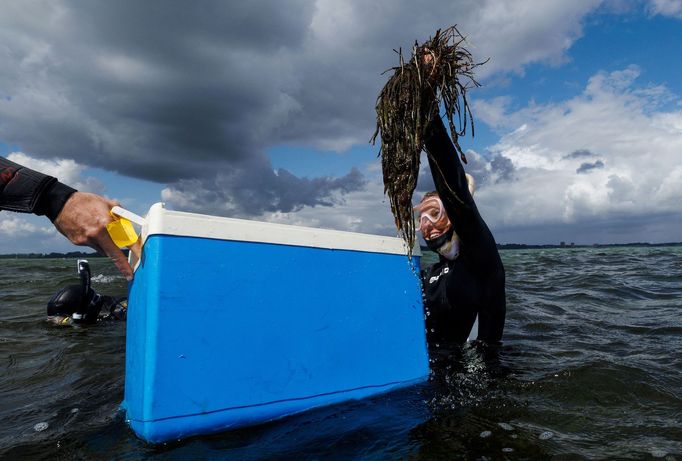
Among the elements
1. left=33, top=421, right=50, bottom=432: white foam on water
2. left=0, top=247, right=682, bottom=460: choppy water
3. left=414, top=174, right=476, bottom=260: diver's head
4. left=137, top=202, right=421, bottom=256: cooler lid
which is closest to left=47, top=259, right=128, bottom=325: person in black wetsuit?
left=0, top=247, right=682, bottom=460: choppy water

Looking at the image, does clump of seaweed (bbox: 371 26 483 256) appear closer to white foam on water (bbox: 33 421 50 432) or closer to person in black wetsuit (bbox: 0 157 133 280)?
person in black wetsuit (bbox: 0 157 133 280)

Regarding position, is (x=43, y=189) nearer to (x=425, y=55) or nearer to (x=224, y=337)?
(x=224, y=337)

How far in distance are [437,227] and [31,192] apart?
2821 millimetres

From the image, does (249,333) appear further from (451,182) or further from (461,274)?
(461,274)

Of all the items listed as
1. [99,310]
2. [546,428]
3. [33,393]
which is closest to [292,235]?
[546,428]

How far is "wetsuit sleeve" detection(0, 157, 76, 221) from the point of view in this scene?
1.93 m

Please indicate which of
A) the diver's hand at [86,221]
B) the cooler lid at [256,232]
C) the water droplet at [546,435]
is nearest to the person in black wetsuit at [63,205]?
the diver's hand at [86,221]

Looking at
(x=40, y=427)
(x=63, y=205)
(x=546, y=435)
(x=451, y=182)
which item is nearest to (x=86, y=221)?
(x=63, y=205)

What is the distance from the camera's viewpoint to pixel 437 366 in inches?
134

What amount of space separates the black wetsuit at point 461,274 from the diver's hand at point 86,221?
1.77m

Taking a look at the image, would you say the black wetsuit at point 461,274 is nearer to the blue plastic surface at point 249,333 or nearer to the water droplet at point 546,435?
the blue plastic surface at point 249,333

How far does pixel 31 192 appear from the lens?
1.96 m

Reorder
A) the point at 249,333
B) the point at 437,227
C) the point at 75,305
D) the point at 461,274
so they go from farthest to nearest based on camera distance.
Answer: the point at 75,305
the point at 437,227
the point at 461,274
the point at 249,333

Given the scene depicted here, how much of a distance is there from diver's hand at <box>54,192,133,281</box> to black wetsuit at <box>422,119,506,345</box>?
1772mm
